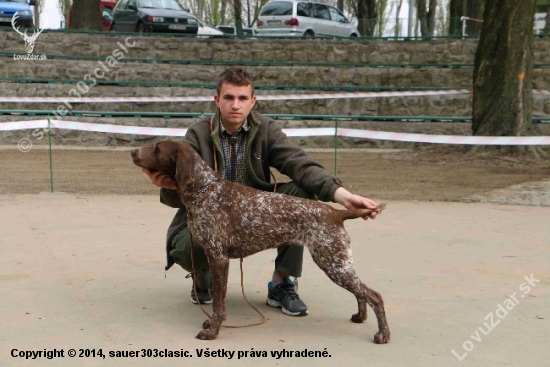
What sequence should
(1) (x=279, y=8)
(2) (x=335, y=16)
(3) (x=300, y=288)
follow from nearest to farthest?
(3) (x=300, y=288) < (1) (x=279, y=8) < (2) (x=335, y=16)

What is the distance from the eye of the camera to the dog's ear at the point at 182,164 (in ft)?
14.1

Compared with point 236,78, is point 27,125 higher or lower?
lower

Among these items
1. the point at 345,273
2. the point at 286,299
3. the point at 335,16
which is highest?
the point at 335,16

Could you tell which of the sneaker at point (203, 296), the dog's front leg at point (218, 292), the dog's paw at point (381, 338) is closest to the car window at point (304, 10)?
the sneaker at point (203, 296)

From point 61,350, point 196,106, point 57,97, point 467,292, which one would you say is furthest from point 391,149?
point 61,350

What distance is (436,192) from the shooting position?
425 inches

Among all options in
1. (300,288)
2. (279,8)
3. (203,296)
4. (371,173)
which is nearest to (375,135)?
(371,173)

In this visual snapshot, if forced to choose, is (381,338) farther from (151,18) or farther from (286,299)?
Result: (151,18)

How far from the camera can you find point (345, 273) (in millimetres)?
4297

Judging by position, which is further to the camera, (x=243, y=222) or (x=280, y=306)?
(x=280, y=306)

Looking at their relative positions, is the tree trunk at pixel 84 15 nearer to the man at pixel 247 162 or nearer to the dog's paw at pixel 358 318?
the man at pixel 247 162

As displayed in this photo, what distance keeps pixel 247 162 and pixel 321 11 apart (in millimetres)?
24117

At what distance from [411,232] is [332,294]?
8.10 feet

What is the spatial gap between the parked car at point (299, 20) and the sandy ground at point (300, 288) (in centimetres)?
1775
